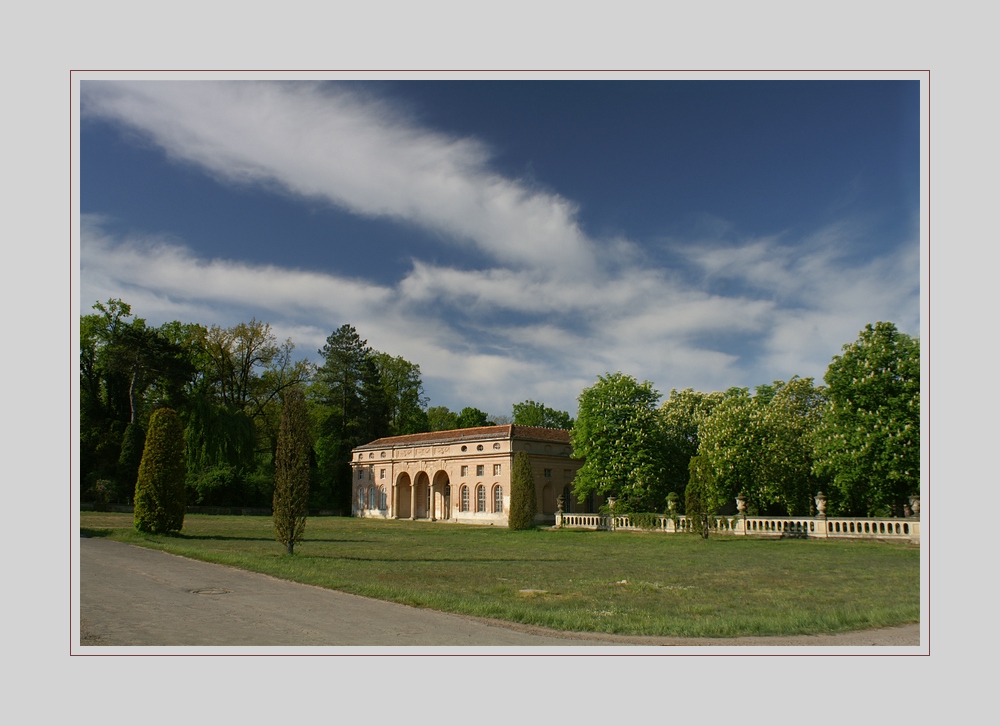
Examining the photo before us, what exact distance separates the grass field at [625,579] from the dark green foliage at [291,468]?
84 cm

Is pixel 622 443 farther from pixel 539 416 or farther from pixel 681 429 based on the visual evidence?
pixel 539 416

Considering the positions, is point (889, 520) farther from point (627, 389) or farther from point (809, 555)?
point (627, 389)

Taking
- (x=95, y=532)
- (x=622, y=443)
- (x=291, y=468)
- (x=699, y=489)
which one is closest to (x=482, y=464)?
(x=622, y=443)

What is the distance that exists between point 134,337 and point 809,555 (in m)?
39.1

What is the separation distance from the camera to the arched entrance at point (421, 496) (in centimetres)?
5538

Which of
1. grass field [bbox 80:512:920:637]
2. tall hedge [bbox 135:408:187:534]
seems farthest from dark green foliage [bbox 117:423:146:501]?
tall hedge [bbox 135:408:187:534]

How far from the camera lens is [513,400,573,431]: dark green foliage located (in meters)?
79.9

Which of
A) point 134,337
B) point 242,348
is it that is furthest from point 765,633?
point 242,348

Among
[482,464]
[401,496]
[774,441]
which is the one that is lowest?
[401,496]

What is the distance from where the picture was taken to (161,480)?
80.8 ft

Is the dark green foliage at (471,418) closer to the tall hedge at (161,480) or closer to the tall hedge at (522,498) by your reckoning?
the tall hedge at (522,498)

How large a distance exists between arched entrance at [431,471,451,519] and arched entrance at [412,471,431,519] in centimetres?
217

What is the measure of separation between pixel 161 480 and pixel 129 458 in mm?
22774

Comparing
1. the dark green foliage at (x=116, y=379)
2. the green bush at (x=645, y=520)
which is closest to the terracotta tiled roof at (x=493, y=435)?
the green bush at (x=645, y=520)
